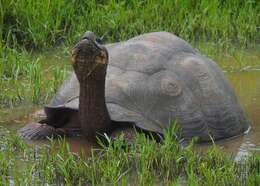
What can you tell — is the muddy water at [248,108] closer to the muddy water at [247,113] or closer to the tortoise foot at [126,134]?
the muddy water at [247,113]

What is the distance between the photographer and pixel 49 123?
5.68m

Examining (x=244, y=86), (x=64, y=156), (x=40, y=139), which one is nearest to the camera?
(x=64, y=156)

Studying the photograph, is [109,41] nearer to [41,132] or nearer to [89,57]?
[41,132]

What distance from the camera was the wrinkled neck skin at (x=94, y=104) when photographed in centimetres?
524

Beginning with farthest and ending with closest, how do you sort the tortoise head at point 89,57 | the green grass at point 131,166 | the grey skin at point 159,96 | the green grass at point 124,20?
the green grass at point 124,20 → the grey skin at point 159,96 → the tortoise head at point 89,57 → the green grass at point 131,166

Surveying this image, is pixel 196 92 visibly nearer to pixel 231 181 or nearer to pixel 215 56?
pixel 231 181

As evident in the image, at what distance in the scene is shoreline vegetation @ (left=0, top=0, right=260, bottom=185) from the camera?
4.62 meters

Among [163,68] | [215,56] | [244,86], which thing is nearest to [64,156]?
[163,68]

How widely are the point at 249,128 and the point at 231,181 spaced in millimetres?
1575

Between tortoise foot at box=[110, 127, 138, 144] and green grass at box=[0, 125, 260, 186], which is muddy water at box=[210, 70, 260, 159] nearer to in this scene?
green grass at box=[0, 125, 260, 186]

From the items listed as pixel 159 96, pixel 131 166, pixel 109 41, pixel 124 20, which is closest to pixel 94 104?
pixel 159 96

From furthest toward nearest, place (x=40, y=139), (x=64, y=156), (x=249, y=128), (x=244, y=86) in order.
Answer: (x=244, y=86) → (x=249, y=128) → (x=40, y=139) → (x=64, y=156)

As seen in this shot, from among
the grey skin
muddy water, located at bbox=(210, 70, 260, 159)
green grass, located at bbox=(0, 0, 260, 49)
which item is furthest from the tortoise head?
green grass, located at bbox=(0, 0, 260, 49)

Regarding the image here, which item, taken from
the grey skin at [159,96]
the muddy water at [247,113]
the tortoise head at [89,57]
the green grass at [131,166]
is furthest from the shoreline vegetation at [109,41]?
the tortoise head at [89,57]
